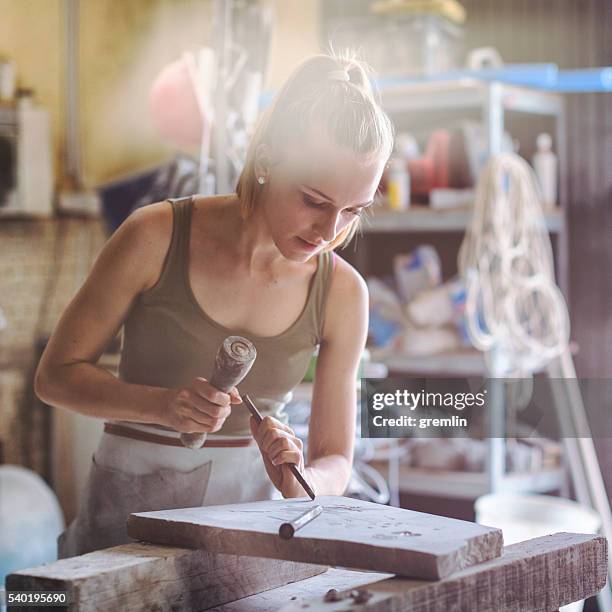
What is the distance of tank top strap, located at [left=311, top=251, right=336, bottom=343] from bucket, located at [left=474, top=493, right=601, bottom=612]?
153cm

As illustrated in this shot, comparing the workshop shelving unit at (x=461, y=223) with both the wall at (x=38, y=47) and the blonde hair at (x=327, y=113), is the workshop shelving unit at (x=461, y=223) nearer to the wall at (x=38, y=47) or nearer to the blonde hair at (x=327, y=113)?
the wall at (x=38, y=47)

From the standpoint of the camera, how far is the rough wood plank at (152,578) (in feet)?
3.13

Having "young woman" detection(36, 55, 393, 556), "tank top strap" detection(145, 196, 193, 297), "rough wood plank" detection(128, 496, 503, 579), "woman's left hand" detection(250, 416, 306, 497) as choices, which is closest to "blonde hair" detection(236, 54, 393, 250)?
"young woman" detection(36, 55, 393, 556)

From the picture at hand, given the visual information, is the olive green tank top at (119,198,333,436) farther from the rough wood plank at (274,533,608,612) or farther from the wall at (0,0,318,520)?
the wall at (0,0,318,520)

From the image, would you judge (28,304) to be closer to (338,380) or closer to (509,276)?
(509,276)

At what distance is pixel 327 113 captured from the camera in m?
1.22

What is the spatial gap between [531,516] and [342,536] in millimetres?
1997

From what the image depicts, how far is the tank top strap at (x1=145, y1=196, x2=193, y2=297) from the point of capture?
1.34m

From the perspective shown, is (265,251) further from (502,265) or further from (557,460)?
(557,460)

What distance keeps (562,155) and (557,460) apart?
3.64 feet

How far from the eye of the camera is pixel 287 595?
1.16 meters

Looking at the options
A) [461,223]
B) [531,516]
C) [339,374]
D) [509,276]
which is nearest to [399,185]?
[461,223]

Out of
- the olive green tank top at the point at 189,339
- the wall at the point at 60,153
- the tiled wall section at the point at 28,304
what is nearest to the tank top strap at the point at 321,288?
the olive green tank top at the point at 189,339

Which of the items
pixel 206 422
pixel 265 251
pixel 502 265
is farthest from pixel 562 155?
pixel 206 422
